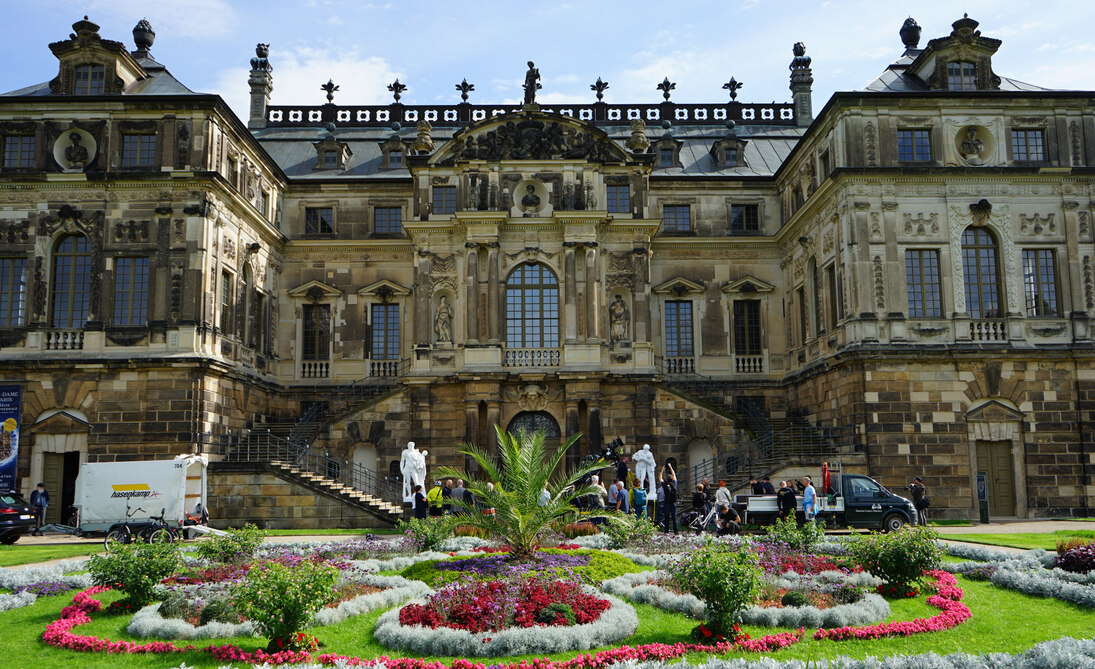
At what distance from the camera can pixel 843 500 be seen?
25.9 m

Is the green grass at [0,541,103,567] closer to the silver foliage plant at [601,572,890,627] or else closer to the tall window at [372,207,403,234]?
the silver foliage plant at [601,572,890,627]

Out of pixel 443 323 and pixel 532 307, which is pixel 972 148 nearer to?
pixel 532 307

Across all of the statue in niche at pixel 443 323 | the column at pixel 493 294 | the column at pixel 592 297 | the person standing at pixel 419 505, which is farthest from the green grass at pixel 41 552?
the column at pixel 592 297

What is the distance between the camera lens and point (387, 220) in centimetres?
4206

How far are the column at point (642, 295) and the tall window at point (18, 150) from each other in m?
25.2

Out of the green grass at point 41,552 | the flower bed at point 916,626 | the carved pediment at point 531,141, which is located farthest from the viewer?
the carved pediment at point 531,141

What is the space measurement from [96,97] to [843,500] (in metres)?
31.2

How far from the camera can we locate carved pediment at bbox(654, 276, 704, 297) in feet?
134

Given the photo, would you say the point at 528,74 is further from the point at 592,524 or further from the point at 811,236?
the point at 592,524

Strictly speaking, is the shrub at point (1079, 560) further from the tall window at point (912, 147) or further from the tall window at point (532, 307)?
the tall window at point (532, 307)

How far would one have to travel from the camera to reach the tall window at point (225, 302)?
33.9 metres

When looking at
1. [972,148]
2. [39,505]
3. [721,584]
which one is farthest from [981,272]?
[39,505]

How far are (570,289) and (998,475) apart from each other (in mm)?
18420

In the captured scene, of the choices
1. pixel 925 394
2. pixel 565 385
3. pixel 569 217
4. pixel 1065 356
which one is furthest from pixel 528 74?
pixel 1065 356
